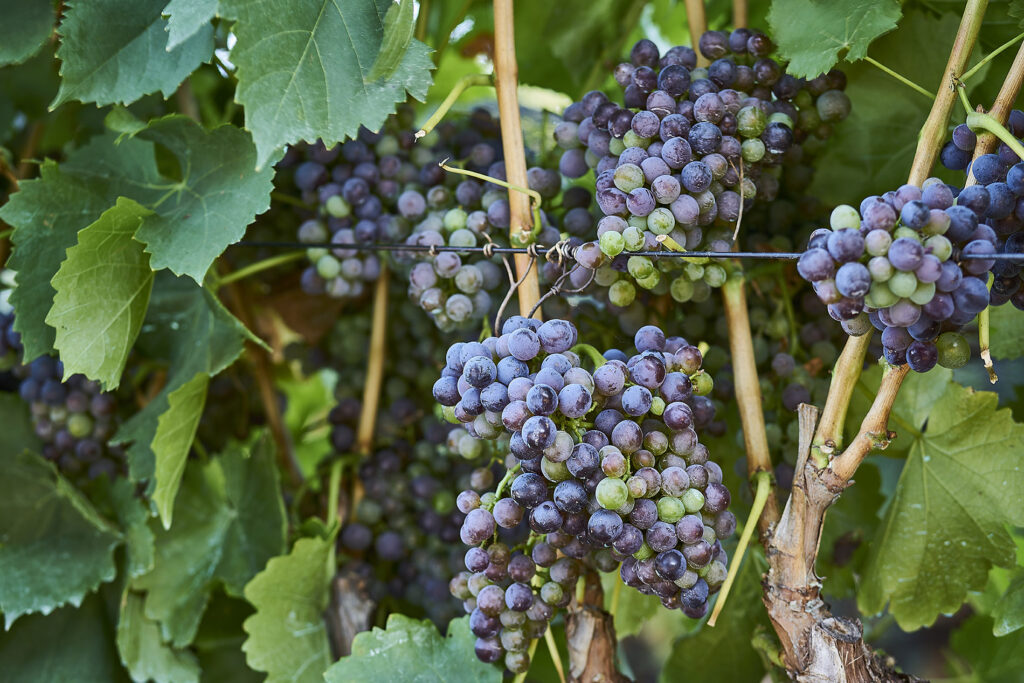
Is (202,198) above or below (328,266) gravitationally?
above

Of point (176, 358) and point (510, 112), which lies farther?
point (176, 358)

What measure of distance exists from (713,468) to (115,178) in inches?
29.8

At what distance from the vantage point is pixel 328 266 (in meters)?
0.96

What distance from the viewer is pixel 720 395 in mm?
893

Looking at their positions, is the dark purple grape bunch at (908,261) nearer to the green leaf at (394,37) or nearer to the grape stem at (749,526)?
the grape stem at (749,526)

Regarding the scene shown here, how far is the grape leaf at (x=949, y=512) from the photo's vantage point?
807 mm

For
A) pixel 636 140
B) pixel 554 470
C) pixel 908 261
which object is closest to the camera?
pixel 908 261

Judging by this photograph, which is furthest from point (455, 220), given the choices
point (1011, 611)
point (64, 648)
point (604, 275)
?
point (64, 648)

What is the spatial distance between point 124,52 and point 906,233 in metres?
0.79

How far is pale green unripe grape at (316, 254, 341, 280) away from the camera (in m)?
0.96

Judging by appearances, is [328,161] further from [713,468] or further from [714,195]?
[713,468]

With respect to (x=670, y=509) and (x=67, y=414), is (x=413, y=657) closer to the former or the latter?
(x=670, y=509)

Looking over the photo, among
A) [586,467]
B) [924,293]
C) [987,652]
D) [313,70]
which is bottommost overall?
[987,652]

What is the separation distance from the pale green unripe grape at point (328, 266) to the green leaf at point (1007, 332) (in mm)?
736
